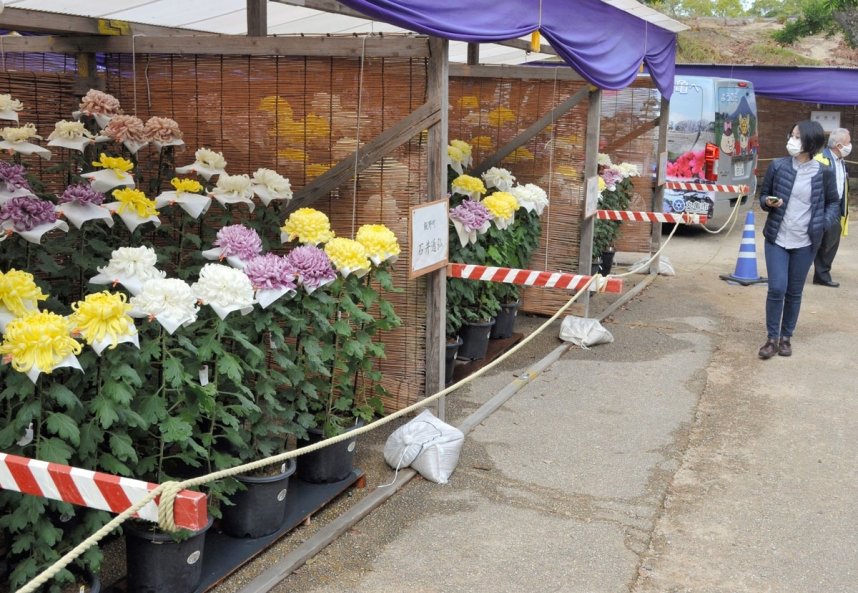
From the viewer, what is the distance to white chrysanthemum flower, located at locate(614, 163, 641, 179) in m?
10.0

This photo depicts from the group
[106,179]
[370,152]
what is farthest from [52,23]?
[370,152]

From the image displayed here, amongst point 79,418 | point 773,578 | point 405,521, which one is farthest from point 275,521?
point 773,578

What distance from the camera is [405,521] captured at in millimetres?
4488

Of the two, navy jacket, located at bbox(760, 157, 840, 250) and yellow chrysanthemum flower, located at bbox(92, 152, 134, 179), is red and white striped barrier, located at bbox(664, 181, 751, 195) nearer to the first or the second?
navy jacket, located at bbox(760, 157, 840, 250)

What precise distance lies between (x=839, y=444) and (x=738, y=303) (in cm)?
414

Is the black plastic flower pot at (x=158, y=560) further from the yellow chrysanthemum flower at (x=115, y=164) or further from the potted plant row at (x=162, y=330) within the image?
the yellow chrysanthemum flower at (x=115, y=164)

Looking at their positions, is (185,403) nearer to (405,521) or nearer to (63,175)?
(405,521)

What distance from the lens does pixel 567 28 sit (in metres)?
6.34

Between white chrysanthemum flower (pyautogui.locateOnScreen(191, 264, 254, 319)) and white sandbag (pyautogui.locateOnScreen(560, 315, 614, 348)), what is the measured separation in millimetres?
4627

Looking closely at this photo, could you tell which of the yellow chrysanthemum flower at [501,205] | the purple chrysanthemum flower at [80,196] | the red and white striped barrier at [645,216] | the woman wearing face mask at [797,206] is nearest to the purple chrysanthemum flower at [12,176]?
the purple chrysanthemum flower at [80,196]

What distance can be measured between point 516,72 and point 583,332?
245 cm

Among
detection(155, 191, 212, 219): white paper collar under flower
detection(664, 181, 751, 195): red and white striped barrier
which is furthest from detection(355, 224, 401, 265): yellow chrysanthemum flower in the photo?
detection(664, 181, 751, 195): red and white striped barrier

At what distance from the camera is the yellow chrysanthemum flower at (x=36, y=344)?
2959mm

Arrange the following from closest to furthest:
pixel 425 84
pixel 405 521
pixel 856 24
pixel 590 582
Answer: pixel 590 582
pixel 405 521
pixel 425 84
pixel 856 24
